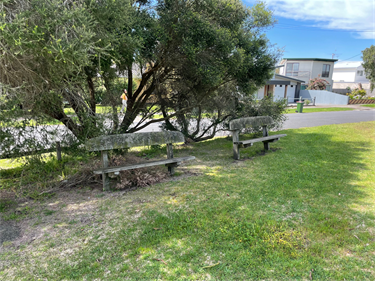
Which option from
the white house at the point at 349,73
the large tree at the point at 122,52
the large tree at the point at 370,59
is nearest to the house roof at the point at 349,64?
the white house at the point at 349,73

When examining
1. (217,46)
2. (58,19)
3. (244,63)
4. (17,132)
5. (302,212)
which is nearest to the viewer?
(58,19)

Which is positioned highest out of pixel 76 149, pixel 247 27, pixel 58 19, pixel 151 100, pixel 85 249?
pixel 247 27

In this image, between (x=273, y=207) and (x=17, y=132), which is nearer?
(x=273, y=207)

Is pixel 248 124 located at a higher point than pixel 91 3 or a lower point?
lower

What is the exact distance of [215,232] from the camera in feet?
10.9

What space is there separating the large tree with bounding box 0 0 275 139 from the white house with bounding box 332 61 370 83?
62.1 meters

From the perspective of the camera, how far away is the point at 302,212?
3.88m

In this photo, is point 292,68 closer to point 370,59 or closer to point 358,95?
point 358,95

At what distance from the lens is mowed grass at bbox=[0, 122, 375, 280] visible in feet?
8.69

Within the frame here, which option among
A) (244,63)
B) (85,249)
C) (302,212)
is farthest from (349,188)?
(85,249)

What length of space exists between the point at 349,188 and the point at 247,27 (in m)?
5.45

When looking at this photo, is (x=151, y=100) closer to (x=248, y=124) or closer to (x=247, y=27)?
(x=248, y=124)

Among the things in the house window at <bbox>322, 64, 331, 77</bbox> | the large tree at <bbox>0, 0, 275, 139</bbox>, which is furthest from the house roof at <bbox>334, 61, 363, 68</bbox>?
the large tree at <bbox>0, 0, 275, 139</bbox>

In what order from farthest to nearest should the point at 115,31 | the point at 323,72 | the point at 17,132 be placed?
the point at 323,72, the point at 115,31, the point at 17,132
